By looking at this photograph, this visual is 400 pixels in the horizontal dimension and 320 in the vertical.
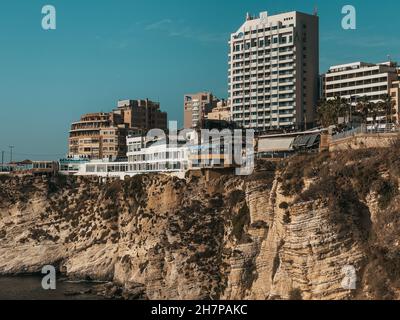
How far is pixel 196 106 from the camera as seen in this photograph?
175750 mm

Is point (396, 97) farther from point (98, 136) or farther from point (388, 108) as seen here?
point (98, 136)

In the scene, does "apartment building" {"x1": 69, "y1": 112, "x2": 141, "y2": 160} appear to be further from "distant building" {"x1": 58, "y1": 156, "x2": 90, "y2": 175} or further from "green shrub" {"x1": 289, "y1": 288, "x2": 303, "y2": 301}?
"green shrub" {"x1": 289, "y1": 288, "x2": 303, "y2": 301}

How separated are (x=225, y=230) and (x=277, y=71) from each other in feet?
172

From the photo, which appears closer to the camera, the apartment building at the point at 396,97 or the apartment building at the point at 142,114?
the apartment building at the point at 396,97

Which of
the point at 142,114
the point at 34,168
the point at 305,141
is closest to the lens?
the point at 305,141

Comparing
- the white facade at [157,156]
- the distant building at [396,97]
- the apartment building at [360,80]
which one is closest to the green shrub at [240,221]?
the white facade at [157,156]

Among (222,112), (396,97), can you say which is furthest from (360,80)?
(222,112)

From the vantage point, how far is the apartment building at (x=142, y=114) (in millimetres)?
158500

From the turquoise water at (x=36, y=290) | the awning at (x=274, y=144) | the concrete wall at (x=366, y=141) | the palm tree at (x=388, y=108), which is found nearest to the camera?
the concrete wall at (x=366, y=141)

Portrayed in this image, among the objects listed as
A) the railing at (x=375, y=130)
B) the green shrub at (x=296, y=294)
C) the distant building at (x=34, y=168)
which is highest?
the railing at (x=375, y=130)

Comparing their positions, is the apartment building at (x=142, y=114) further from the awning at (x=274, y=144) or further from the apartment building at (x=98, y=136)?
the awning at (x=274, y=144)

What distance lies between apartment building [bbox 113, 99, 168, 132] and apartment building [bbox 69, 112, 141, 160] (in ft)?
10.7

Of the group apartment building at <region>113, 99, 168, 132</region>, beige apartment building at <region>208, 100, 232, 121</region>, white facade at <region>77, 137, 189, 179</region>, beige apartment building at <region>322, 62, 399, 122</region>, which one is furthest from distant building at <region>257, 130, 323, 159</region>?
apartment building at <region>113, 99, 168, 132</region>
